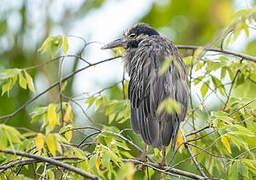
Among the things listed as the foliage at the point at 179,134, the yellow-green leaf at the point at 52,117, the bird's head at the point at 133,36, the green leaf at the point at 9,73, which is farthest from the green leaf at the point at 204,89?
the green leaf at the point at 9,73

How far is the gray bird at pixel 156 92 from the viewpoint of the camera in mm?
2686

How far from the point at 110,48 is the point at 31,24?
2985 mm

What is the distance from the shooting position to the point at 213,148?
285 cm

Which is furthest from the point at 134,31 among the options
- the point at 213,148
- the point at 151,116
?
the point at 213,148

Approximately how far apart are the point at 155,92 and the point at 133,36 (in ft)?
3.48

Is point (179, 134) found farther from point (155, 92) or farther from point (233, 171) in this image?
point (233, 171)

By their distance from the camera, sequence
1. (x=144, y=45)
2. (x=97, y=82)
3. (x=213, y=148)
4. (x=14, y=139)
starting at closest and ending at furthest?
(x=14, y=139)
(x=213, y=148)
(x=144, y=45)
(x=97, y=82)

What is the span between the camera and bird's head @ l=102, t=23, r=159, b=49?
3611 millimetres

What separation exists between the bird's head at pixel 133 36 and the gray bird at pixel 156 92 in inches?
18.5

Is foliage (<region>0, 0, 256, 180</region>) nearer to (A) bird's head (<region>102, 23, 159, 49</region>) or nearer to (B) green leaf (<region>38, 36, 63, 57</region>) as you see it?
(B) green leaf (<region>38, 36, 63, 57</region>)

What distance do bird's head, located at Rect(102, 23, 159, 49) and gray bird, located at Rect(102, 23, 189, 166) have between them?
0.47m

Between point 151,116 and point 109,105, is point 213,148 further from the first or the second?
point 109,105

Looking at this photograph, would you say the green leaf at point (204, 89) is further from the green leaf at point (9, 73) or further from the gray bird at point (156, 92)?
the green leaf at point (9, 73)

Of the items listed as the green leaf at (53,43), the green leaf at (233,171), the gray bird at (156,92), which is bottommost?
the green leaf at (233,171)
